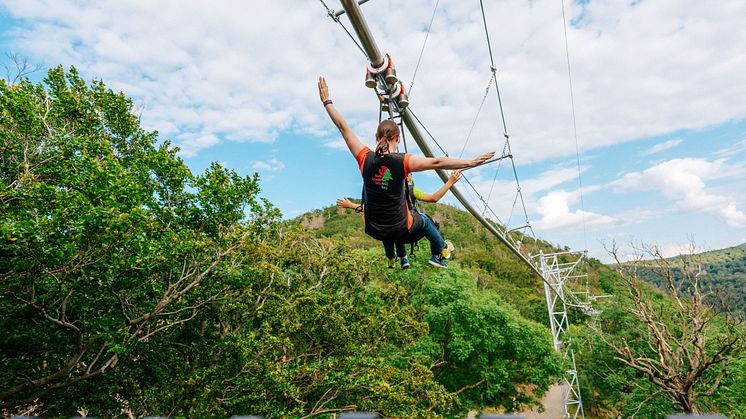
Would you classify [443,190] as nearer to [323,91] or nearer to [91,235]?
[323,91]

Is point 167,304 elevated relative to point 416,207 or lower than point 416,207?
lower

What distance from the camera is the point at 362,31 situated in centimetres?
285

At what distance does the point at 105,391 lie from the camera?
831 centimetres

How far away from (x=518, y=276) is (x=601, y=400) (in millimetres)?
23650

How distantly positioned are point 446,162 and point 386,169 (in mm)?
445

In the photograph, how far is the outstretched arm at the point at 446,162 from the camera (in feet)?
8.41

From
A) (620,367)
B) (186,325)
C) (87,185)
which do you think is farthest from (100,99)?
(620,367)

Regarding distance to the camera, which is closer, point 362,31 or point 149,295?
point 362,31

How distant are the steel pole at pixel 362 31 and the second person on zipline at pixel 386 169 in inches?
17.4

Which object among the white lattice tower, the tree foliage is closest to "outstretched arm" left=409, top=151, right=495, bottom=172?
the tree foliage

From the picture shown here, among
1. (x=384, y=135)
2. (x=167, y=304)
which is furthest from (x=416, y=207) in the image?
(x=167, y=304)

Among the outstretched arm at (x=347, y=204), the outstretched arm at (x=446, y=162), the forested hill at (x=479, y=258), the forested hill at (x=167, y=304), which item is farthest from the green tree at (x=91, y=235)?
the forested hill at (x=479, y=258)

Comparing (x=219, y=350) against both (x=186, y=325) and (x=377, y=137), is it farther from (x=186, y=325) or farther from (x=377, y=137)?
(x=377, y=137)

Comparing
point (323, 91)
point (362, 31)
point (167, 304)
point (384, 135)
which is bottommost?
point (167, 304)
